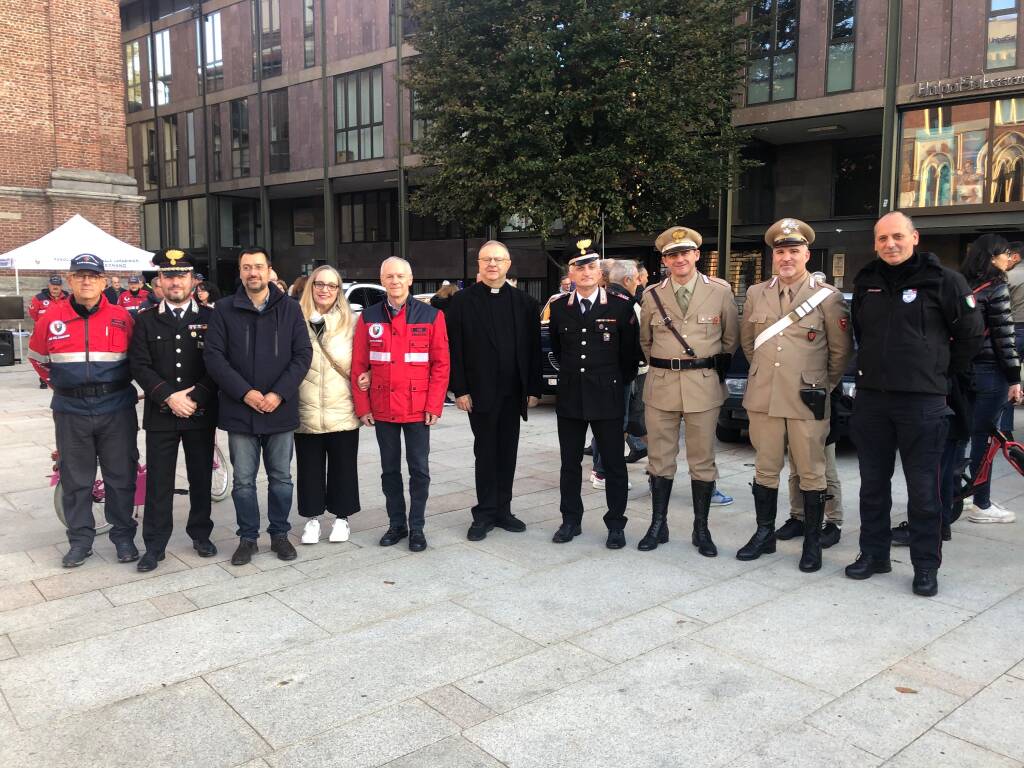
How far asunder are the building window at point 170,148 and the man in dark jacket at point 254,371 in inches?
1501

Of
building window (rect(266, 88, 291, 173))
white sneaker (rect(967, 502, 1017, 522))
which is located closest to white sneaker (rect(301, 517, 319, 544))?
white sneaker (rect(967, 502, 1017, 522))

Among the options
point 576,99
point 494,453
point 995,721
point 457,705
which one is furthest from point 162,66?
point 995,721

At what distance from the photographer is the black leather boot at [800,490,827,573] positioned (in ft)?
16.3

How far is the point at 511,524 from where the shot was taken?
231 inches

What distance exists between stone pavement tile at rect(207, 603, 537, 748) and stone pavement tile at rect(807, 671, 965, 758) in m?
1.32

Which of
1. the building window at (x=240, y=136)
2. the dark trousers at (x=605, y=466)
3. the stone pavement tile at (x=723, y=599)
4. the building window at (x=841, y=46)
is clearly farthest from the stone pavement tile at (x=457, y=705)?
the building window at (x=240, y=136)

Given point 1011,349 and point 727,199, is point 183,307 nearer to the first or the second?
point 1011,349

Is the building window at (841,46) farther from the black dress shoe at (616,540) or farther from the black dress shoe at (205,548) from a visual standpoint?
the black dress shoe at (205,548)

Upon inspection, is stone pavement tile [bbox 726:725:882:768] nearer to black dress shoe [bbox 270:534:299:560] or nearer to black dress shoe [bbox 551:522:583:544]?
black dress shoe [bbox 551:522:583:544]

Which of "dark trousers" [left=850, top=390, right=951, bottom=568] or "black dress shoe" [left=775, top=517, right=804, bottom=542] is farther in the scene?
"black dress shoe" [left=775, top=517, right=804, bottom=542]

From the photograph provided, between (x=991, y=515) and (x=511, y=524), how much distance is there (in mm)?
3393

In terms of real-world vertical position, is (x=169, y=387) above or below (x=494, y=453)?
above

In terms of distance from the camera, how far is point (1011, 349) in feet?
17.6

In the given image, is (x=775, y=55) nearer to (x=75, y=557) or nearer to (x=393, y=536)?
(x=393, y=536)
